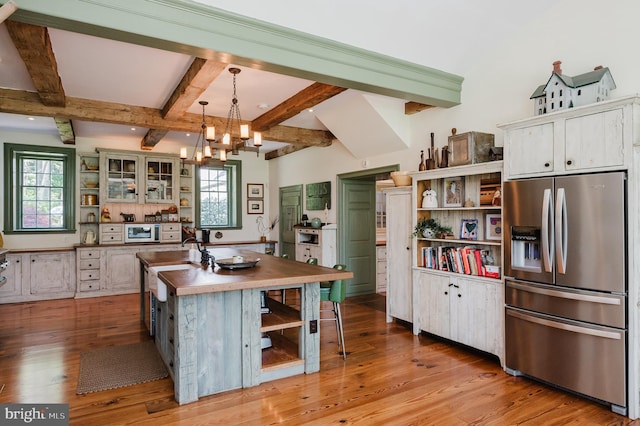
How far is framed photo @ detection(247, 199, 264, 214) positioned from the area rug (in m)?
4.76

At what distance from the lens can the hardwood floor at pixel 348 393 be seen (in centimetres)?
265

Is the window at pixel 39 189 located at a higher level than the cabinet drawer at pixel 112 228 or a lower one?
higher

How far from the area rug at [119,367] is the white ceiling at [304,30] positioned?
8.99 feet

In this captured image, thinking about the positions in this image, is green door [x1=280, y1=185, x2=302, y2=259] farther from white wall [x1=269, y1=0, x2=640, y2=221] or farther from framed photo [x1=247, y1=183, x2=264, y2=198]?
white wall [x1=269, y1=0, x2=640, y2=221]

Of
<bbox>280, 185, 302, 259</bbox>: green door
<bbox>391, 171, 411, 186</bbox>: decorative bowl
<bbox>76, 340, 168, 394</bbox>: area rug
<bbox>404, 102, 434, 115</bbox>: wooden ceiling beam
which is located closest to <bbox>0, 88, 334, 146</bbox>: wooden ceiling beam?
<bbox>280, 185, 302, 259</bbox>: green door

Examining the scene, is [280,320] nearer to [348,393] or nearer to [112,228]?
[348,393]

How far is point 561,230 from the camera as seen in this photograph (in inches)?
116

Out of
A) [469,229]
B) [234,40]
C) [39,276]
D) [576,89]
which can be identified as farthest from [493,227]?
[39,276]

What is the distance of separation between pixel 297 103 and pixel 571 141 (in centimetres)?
287

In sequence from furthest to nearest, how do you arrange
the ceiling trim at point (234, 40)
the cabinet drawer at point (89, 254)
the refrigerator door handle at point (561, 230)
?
the cabinet drawer at point (89, 254), the refrigerator door handle at point (561, 230), the ceiling trim at point (234, 40)

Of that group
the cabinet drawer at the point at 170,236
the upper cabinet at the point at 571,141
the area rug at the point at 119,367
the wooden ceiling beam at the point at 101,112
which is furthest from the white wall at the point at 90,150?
the upper cabinet at the point at 571,141

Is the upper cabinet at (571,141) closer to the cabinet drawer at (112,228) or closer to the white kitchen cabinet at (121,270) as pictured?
the white kitchen cabinet at (121,270)

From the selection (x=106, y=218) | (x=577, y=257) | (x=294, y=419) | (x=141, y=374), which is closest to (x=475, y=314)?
(x=577, y=257)

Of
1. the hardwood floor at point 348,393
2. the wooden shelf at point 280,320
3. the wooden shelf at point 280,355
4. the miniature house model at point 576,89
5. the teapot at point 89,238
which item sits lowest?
the hardwood floor at point 348,393
